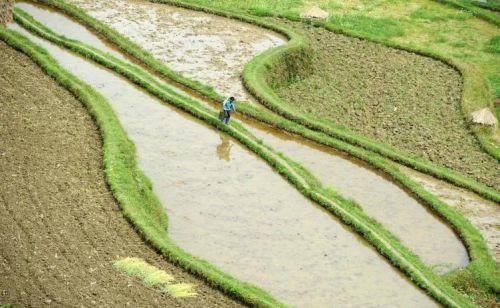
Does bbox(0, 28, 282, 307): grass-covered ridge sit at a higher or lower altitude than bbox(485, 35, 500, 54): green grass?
lower

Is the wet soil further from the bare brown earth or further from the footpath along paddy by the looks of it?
the bare brown earth

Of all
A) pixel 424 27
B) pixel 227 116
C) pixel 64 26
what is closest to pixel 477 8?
pixel 424 27

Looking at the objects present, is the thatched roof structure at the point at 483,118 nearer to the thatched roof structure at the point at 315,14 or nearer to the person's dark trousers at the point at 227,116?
the person's dark trousers at the point at 227,116

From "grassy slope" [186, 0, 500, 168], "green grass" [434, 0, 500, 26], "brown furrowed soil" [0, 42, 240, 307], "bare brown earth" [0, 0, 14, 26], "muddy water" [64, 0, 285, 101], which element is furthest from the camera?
"green grass" [434, 0, 500, 26]

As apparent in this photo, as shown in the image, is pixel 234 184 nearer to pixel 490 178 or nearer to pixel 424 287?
pixel 424 287

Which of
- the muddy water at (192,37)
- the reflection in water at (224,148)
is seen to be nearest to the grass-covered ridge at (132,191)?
the reflection in water at (224,148)

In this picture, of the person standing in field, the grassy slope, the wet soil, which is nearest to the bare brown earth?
the person standing in field

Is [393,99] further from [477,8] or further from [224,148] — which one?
[477,8]
